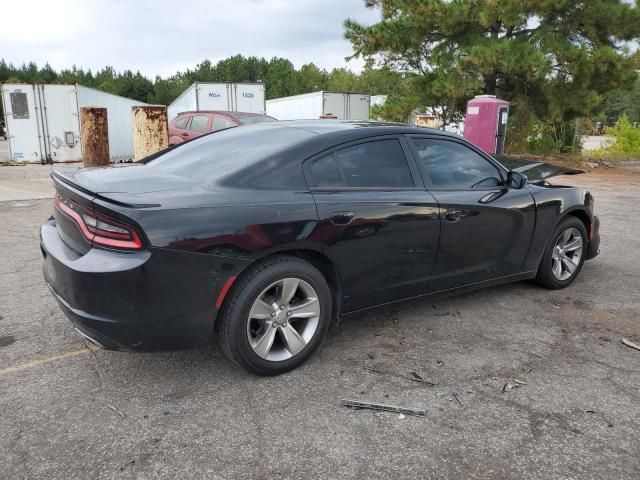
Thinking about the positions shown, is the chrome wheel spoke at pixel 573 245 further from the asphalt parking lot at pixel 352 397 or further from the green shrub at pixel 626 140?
the green shrub at pixel 626 140

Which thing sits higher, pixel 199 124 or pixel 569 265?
pixel 199 124

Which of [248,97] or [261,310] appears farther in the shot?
[248,97]

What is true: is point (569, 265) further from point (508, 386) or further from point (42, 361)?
point (42, 361)

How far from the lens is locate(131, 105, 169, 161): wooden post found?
8164mm

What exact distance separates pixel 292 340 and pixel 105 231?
1.19m

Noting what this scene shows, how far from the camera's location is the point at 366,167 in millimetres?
3395

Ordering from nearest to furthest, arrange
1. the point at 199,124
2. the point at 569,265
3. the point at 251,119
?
the point at 569,265
the point at 251,119
the point at 199,124

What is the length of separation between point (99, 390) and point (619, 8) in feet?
55.5

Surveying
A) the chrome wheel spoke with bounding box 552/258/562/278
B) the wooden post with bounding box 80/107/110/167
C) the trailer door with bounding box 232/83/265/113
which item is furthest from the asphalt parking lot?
the trailer door with bounding box 232/83/265/113

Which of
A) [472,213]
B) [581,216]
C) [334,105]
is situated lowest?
[581,216]

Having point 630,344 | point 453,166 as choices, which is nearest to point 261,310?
point 453,166

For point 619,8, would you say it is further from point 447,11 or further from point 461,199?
point 461,199

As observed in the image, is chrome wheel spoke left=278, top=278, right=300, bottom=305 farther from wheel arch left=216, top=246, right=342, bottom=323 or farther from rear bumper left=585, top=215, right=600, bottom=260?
rear bumper left=585, top=215, right=600, bottom=260

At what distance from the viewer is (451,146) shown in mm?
3906
